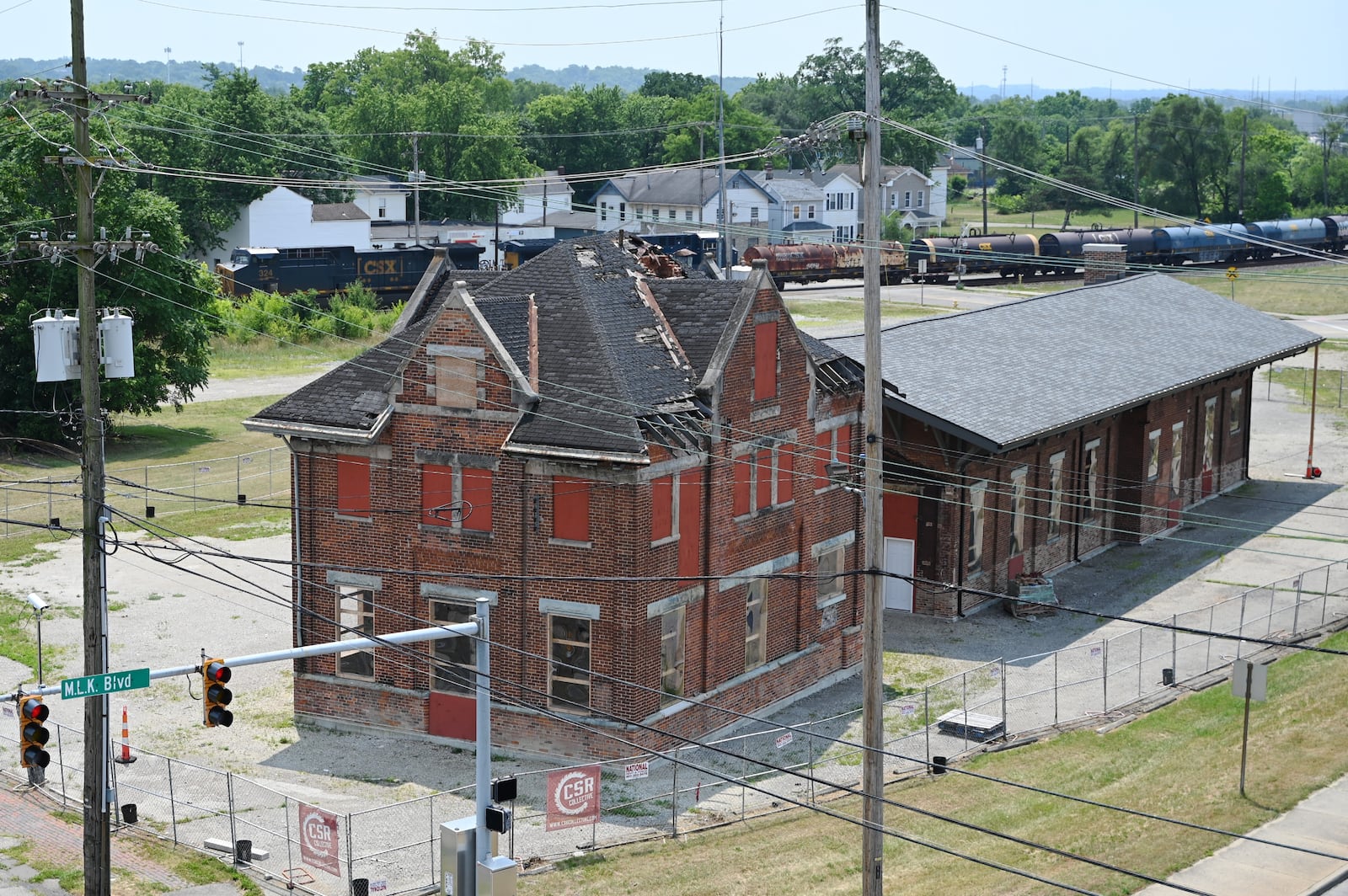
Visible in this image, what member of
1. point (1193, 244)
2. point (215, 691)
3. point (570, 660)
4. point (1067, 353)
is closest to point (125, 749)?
point (570, 660)

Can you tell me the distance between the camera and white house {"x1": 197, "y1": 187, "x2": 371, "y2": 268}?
11712cm

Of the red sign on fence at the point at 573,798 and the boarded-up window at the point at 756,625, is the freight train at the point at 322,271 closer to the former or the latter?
the boarded-up window at the point at 756,625

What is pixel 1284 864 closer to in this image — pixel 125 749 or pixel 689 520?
pixel 689 520

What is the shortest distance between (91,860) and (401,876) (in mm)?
4697

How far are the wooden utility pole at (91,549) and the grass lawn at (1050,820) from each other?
21.4 ft

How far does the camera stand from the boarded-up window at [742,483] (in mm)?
33562

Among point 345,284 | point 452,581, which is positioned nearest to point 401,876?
point 452,581

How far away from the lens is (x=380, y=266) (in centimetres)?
9906

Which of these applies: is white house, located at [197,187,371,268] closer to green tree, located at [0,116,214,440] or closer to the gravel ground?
green tree, located at [0,116,214,440]

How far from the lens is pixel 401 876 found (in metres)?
26.0

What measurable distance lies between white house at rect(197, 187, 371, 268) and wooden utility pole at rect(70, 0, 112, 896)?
9422 cm

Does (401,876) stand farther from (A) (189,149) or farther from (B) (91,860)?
(A) (189,149)

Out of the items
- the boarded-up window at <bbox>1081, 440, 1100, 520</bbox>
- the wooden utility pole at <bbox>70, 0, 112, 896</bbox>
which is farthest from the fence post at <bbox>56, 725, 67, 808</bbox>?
the boarded-up window at <bbox>1081, 440, 1100, 520</bbox>

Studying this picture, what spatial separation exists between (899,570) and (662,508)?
14.1m
